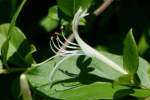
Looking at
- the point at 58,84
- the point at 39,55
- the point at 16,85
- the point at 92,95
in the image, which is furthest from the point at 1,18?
the point at 92,95

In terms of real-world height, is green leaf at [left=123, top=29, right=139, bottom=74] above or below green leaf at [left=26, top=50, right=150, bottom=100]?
above

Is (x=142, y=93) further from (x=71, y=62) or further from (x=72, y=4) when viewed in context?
(x=72, y=4)

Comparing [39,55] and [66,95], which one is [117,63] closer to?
[66,95]

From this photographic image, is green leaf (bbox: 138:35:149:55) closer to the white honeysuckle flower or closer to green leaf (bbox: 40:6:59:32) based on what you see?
green leaf (bbox: 40:6:59:32)

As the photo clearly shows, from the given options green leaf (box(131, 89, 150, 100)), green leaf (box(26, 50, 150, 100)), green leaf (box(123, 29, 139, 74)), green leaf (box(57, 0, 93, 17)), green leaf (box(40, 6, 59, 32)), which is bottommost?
green leaf (box(131, 89, 150, 100))

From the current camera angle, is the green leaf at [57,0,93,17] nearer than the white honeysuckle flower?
No

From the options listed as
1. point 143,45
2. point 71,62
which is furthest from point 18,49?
point 143,45

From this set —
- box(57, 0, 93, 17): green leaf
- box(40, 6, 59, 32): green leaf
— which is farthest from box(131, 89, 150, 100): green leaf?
box(40, 6, 59, 32): green leaf
